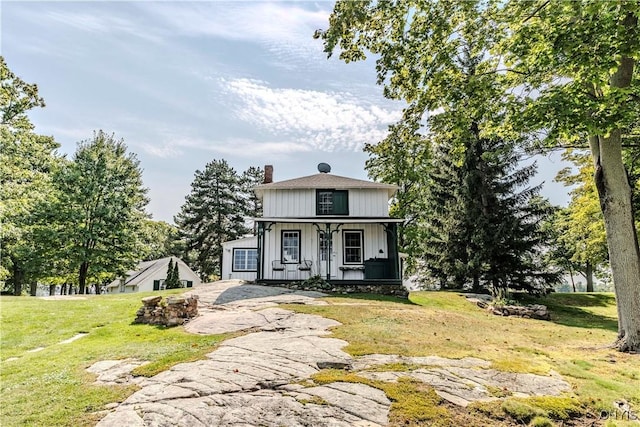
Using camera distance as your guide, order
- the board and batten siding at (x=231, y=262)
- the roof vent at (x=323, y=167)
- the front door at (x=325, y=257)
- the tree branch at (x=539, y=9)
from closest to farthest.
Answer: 1. the tree branch at (x=539, y=9)
2. the front door at (x=325, y=257)
3. the board and batten siding at (x=231, y=262)
4. the roof vent at (x=323, y=167)

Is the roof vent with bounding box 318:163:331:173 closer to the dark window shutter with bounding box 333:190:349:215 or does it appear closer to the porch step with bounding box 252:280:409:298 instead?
the dark window shutter with bounding box 333:190:349:215

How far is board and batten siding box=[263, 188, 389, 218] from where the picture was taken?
1952cm

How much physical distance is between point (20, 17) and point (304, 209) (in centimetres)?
1309

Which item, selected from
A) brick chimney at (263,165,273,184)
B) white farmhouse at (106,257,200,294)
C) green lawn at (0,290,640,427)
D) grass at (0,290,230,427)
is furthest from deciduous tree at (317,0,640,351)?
white farmhouse at (106,257,200,294)

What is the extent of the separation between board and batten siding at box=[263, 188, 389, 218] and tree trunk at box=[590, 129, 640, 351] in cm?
1171

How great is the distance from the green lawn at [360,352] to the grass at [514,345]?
0.07 feet

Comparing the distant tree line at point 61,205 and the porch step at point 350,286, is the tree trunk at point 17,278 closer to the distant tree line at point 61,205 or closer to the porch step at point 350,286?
the distant tree line at point 61,205

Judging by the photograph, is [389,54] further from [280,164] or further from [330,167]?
[280,164]

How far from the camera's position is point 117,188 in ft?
82.7

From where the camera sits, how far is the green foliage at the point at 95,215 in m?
22.6

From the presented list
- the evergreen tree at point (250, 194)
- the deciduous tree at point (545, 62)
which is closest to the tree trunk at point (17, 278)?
the evergreen tree at point (250, 194)

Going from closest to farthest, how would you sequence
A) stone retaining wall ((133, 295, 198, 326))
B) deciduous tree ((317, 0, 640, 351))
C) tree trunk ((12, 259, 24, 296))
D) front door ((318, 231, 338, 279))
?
deciduous tree ((317, 0, 640, 351)) → stone retaining wall ((133, 295, 198, 326)) → front door ((318, 231, 338, 279)) → tree trunk ((12, 259, 24, 296))

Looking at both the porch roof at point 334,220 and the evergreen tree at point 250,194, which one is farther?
the evergreen tree at point 250,194

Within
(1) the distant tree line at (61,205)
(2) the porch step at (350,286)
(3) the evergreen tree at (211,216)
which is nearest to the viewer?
(2) the porch step at (350,286)
